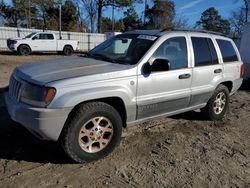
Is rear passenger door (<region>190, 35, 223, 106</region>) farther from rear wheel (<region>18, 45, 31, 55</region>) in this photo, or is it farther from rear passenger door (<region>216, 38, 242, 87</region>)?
rear wheel (<region>18, 45, 31, 55</region>)

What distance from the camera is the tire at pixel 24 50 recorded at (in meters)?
19.2

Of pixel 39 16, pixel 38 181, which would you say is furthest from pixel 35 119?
pixel 39 16

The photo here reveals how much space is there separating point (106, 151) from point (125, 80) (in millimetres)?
1052

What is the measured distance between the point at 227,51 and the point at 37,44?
16.9 m

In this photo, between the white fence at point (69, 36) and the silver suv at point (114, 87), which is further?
the white fence at point (69, 36)

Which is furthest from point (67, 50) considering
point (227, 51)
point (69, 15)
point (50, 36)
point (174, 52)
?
point (69, 15)

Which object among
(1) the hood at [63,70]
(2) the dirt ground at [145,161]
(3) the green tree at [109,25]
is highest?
(3) the green tree at [109,25]

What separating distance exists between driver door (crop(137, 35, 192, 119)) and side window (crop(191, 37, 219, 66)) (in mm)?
260

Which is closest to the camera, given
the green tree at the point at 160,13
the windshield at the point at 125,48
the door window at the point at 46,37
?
the windshield at the point at 125,48

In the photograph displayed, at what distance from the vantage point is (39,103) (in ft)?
10.6

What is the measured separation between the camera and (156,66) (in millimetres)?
4055

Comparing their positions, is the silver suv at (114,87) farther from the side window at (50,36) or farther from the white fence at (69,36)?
the white fence at (69,36)

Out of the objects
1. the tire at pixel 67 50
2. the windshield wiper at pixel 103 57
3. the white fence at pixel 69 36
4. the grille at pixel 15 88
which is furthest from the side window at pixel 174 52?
the white fence at pixel 69 36

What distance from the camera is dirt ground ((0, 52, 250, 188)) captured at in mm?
3340
